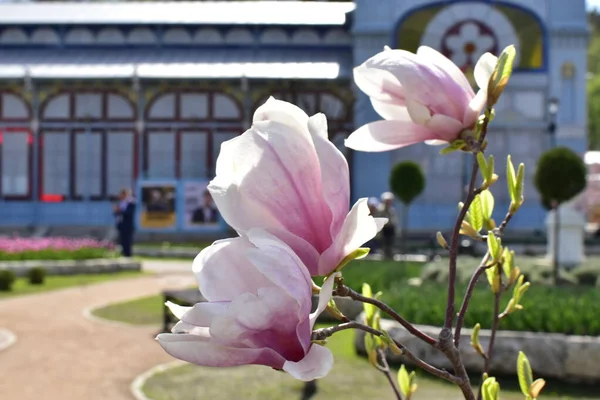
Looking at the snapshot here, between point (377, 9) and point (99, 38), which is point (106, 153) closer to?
point (99, 38)

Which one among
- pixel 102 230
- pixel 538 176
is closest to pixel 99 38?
pixel 102 230

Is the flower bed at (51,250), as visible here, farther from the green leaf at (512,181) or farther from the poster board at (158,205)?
the green leaf at (512,181)

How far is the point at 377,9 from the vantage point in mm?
27469

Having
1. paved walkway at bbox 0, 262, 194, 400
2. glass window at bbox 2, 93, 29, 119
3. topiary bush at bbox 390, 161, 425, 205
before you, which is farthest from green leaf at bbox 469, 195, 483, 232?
glass window at bbox 2, 93, 29, 119

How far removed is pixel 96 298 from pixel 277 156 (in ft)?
40.8

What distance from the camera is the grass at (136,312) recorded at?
1031cm

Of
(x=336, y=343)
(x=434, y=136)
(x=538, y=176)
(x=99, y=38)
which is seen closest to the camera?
(x=434, y=136)

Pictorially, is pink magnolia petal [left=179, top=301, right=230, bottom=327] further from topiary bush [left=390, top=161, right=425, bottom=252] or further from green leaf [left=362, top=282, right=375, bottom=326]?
topiary bush [left=390, top=161, right=425, bottom=252]

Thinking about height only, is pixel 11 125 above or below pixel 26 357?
above

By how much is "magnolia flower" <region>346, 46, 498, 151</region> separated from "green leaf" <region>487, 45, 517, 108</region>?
0.01m

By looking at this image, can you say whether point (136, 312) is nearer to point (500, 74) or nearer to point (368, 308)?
point (368, 308)

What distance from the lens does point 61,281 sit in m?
15.3

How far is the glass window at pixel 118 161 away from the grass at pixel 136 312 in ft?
52.0

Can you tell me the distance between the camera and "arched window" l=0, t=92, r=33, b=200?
90.4 feet
